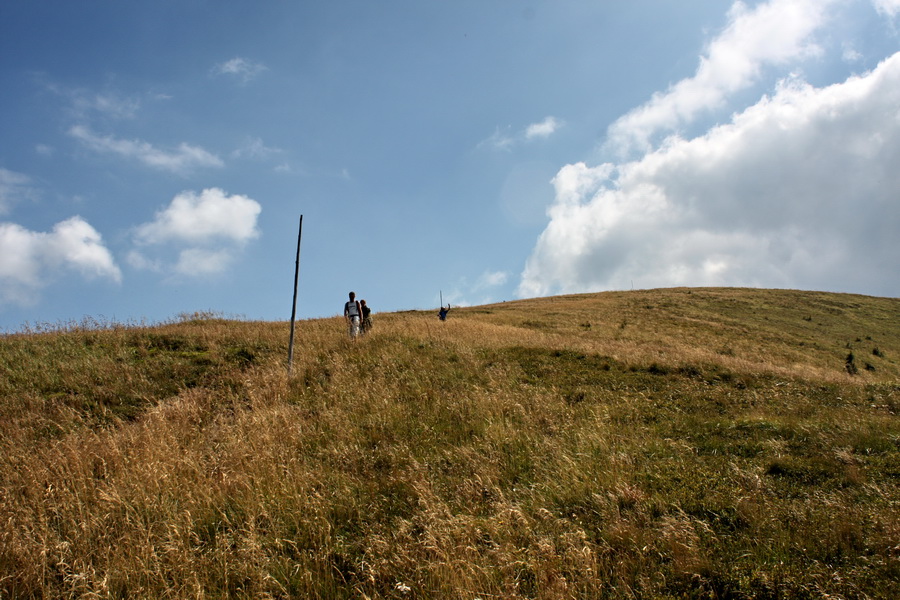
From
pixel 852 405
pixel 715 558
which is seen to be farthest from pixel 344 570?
pixel 852 405

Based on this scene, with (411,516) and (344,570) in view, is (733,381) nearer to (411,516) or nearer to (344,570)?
(411,516)

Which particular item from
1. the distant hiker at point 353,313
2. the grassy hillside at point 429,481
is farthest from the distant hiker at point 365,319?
the grassy hillside at point 429,481

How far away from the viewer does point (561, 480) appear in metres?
5.96

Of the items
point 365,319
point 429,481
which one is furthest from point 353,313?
point 429,481

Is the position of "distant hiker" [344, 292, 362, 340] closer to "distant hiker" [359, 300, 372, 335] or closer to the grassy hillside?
"distant hiker" [359, 300, 372, 335]

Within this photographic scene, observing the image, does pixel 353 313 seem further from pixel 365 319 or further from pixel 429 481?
pixel 429 481

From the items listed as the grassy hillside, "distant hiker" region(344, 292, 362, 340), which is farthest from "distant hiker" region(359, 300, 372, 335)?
the grassy hillside

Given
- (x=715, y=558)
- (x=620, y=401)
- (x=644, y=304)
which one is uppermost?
(x=644, y=304)

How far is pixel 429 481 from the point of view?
586 cm

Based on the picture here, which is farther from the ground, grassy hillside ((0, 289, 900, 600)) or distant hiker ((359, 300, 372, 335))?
distant hiker ((359, 300, 372, 335))

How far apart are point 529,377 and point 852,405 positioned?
7413 millimetres

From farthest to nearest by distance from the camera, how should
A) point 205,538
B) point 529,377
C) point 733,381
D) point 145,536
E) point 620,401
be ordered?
1. point 733,381
2. point 529,377
3. point 620,401
4. point 205,538
5. point 145,536

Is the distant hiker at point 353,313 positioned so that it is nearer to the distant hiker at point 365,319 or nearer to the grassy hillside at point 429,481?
the distant hiker at point 365,319

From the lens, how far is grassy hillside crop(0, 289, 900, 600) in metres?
4.20
